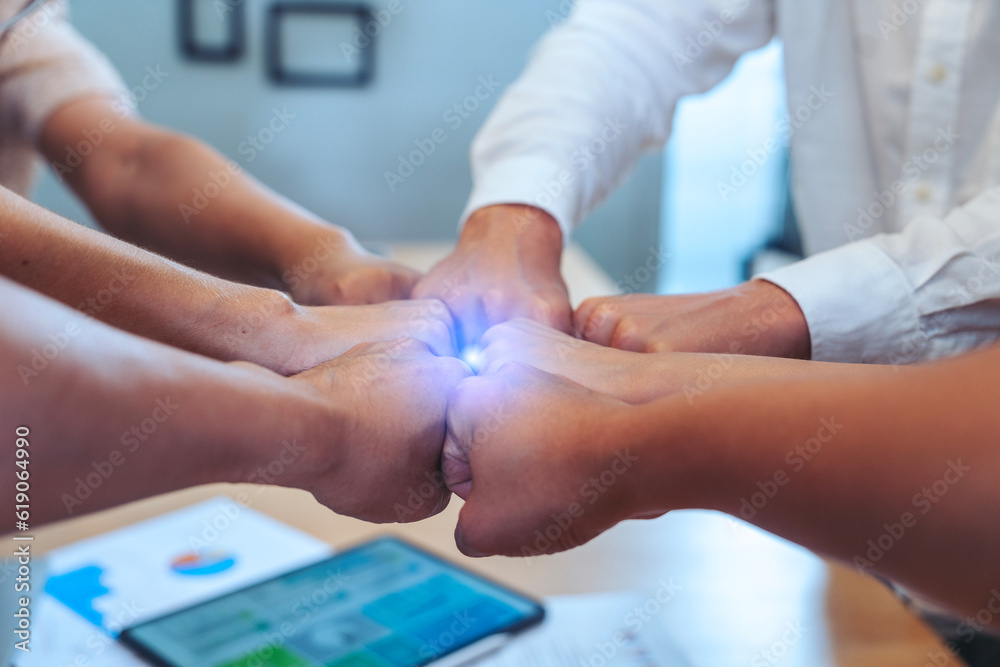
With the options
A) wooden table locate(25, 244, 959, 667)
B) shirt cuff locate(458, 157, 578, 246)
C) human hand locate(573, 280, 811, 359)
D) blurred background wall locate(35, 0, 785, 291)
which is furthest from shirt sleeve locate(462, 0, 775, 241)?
blurred background wall locate(35, 0, 785, 291)

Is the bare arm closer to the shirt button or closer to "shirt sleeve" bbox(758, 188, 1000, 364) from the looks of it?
"shirt sleeve" bbox(758, 188, 1000, 364)

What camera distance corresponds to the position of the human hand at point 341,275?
773mm

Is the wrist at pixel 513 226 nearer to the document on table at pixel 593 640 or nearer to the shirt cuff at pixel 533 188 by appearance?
the shirt cuff at pixel 533 188

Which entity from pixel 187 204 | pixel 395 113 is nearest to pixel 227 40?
pixel 395 113

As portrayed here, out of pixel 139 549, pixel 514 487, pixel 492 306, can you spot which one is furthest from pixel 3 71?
pixel 514 487

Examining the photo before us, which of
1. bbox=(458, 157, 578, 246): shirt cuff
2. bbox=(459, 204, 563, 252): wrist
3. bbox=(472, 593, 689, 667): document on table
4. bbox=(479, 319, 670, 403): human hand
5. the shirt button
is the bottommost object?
bbox=(472, 593, 689, 667): document on table

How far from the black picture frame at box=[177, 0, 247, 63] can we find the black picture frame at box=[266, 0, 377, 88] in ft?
0.28

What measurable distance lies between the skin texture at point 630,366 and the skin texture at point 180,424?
10 cm

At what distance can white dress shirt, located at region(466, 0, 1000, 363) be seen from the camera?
637mm

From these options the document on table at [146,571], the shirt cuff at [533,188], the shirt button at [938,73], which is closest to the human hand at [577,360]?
the shirt cuff at [533,188]

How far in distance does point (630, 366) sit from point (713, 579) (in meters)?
0.33

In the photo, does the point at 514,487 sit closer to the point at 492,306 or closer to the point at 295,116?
the point at 492,306

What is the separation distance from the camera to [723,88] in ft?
9.88

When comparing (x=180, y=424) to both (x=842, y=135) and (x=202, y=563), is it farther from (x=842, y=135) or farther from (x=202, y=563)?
(x=842, y=135)
